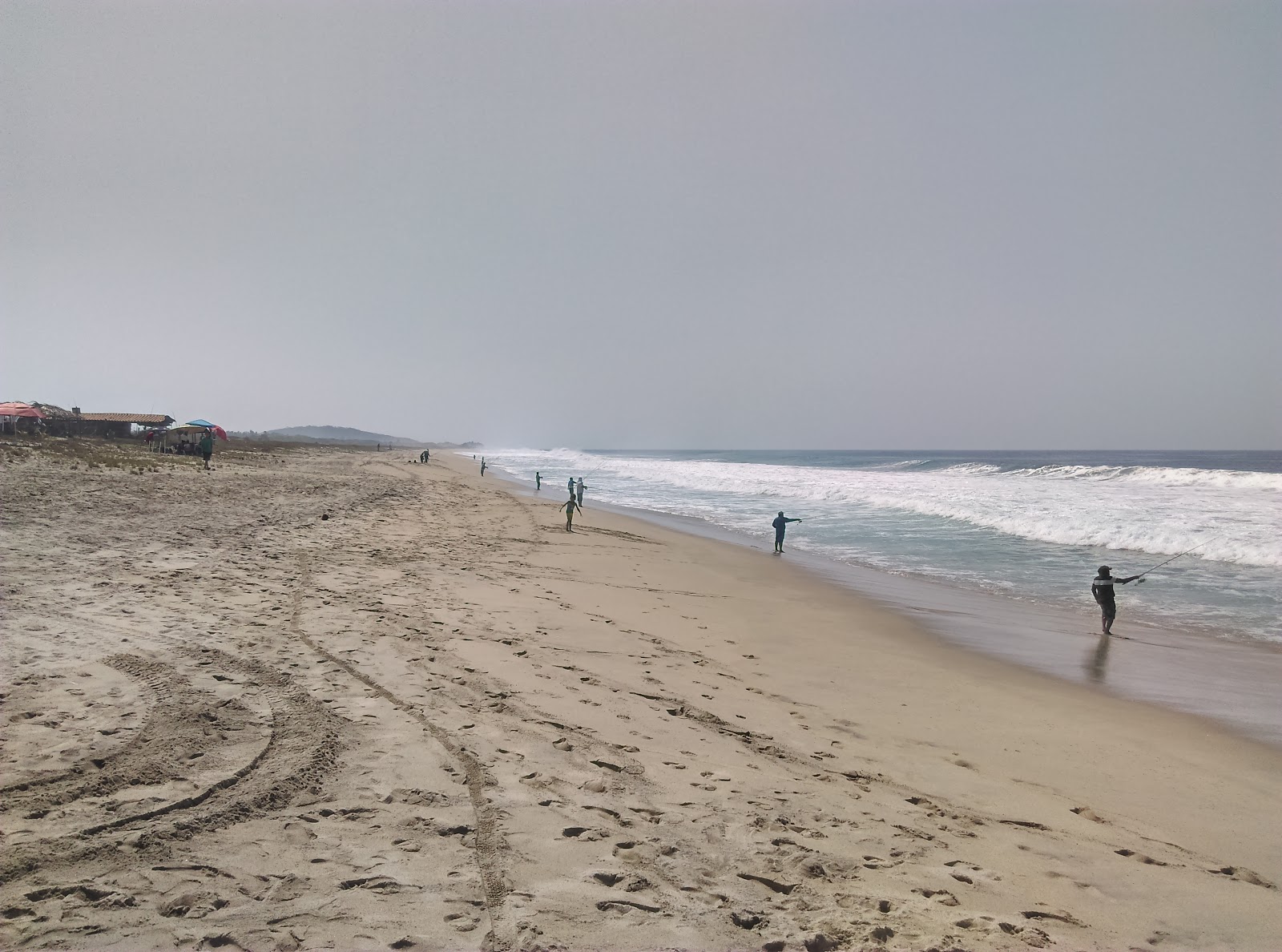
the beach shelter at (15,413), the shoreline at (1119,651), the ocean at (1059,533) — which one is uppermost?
the beach shelter at (15,413)

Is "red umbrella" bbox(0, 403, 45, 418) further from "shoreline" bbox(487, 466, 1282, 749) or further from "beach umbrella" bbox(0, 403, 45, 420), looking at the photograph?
"shoreline" bbox(487, 466, 1282, 749)

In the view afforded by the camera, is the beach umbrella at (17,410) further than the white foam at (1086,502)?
Yes

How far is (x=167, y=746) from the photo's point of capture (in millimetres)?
4043

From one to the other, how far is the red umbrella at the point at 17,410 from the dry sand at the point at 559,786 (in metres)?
40.0

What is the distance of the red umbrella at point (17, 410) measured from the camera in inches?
1471

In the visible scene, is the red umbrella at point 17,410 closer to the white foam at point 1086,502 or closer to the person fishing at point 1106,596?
the white foam at point 1086,502

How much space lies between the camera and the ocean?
13.0 meters

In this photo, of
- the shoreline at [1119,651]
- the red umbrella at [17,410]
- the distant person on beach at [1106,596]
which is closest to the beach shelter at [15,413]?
the red umbrella at [17,410]

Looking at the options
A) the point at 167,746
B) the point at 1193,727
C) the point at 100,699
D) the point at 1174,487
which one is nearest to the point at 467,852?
the point at 167,746

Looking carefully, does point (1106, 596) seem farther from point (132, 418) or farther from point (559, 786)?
point (132, 418)

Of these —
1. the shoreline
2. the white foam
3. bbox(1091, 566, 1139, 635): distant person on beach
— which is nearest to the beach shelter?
the white foam

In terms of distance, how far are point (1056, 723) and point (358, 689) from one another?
6550 millimetres

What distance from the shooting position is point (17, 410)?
125ft

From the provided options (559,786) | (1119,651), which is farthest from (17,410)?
(1119,651)
